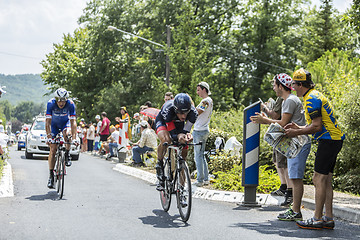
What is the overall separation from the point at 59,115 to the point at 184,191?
160 inches

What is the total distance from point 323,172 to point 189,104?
209cm

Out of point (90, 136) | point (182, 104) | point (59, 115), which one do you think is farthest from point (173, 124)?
point (90, 136)

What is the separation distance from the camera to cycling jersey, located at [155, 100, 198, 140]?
7.96 m

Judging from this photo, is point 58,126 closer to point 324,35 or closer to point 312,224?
point 312,224

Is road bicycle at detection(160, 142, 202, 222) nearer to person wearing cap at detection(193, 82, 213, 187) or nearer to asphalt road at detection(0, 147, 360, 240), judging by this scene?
asphalt road at detection(0, 147, 360, 240)

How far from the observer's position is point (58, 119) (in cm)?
Result: 1040

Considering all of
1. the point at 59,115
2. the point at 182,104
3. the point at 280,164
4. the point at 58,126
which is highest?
the point at 182,104

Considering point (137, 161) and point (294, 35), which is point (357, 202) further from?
point (294, 35)

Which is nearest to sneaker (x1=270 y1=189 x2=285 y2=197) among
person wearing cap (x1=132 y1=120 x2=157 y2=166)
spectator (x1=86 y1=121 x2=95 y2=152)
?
person wearing cap (x1=132 y1=120 x2=157 y2=166)

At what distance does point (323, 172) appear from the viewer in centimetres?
679

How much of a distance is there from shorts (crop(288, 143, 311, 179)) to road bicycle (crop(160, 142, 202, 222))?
4.35 ft

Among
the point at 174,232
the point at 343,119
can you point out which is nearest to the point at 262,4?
the point at 343,119

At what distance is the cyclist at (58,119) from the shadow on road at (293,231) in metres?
4.57

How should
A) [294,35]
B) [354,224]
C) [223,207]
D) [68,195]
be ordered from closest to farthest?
[354,224] < [223,207] < [68,195] < [294,35]
